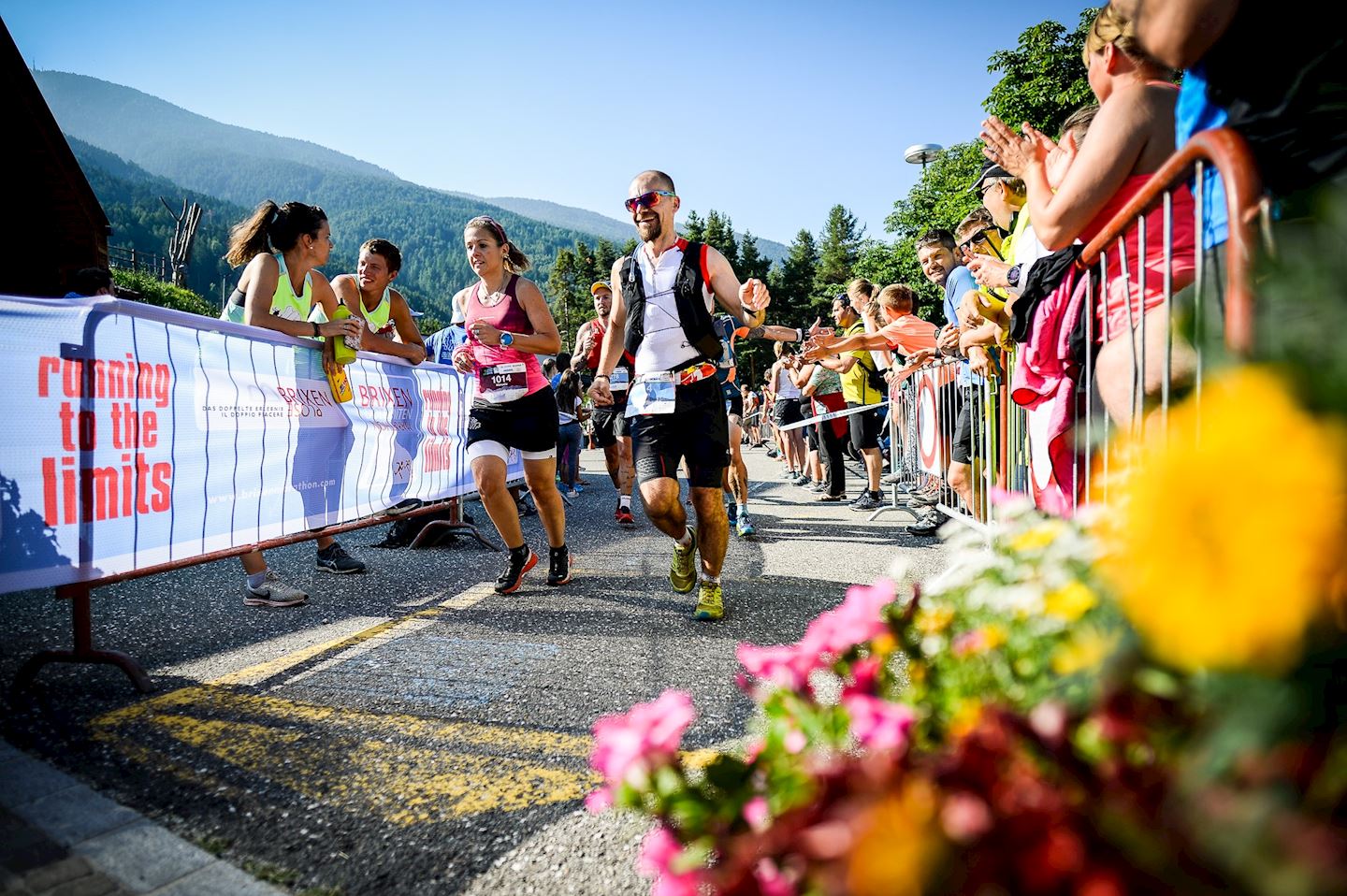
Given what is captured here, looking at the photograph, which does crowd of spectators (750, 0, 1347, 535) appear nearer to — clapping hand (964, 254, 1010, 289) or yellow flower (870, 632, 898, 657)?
clapping hand (964, 254, 1010, 289)

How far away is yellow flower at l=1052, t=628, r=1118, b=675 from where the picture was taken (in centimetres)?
80

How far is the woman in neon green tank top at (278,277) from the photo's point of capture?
15.2ft

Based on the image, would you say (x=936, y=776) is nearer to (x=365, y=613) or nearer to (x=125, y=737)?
(x=125, y=737)

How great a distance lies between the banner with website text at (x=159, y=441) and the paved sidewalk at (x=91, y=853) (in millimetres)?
1458

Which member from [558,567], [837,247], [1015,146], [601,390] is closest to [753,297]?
[601,390]

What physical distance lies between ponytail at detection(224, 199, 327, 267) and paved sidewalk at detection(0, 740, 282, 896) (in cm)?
361

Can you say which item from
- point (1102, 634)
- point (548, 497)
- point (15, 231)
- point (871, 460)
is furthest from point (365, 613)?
point (15, 231)

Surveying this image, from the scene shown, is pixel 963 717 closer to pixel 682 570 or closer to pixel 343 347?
pixel 682 570

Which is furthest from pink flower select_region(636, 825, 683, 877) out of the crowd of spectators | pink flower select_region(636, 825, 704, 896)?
the crowd of spectators

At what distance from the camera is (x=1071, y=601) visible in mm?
936

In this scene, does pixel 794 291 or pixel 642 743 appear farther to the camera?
pixel 794 291

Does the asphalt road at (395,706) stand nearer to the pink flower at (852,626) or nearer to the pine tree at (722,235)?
the pink flower at (852,626)

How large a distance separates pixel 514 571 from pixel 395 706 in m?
1.97

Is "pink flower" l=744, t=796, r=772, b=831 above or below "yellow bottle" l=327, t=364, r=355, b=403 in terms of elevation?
below
